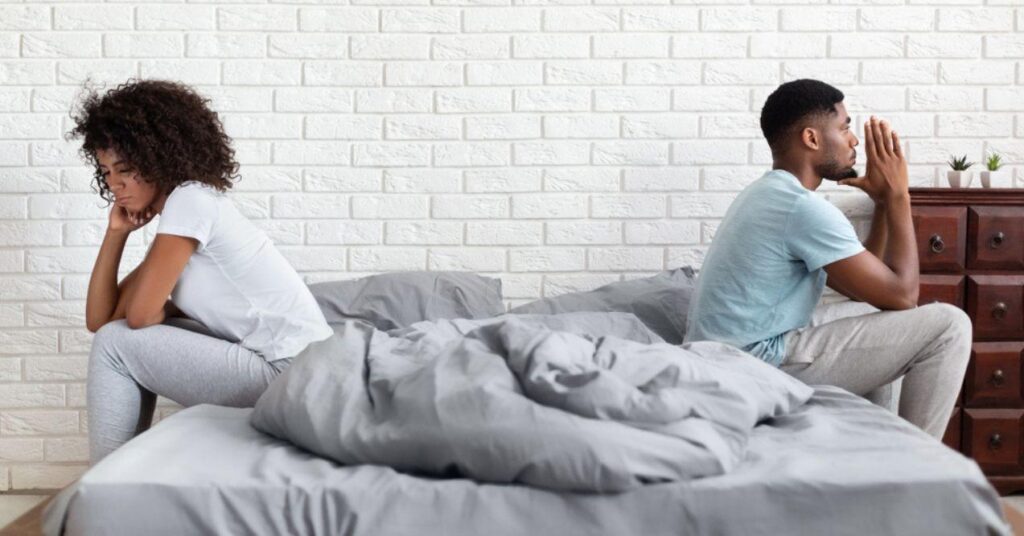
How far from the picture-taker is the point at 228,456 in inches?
81.7

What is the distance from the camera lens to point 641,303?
131 inches

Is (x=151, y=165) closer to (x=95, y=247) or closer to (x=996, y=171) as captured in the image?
(x=95, y=247)

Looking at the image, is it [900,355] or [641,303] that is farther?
[641,303]

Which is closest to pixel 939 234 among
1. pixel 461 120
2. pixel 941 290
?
pixel 941 290

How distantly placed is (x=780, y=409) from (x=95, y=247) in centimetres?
235

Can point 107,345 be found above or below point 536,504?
above

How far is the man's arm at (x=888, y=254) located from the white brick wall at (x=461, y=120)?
0.49 meters

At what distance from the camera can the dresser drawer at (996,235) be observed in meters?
3.39

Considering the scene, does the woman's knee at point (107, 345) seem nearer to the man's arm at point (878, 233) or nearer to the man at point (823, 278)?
the man at point (823, 278)

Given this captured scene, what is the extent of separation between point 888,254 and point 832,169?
11.3 inches

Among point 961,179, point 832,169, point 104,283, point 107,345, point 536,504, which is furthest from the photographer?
point 961,179

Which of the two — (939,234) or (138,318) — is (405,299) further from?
(939,234)

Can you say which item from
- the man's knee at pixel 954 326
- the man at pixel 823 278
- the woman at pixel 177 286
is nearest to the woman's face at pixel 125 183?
the woman at pixel 177 286

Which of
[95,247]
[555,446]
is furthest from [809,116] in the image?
[95,247]
